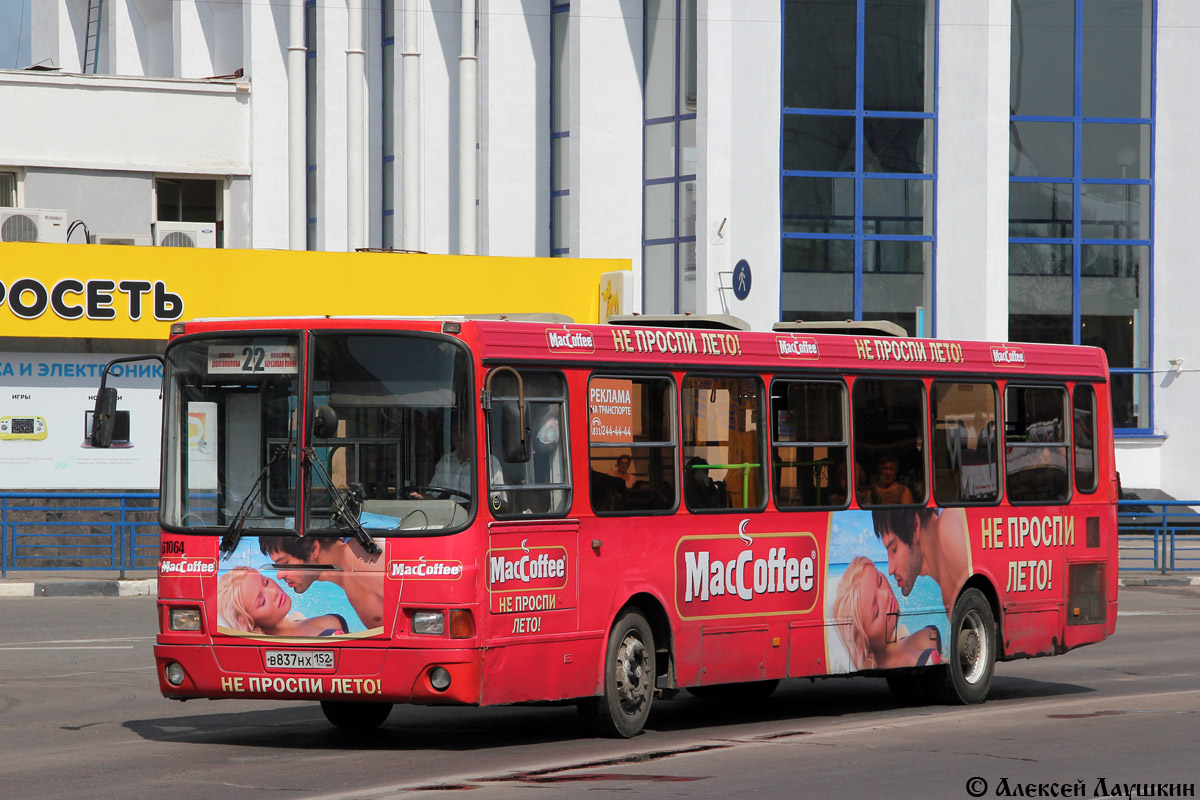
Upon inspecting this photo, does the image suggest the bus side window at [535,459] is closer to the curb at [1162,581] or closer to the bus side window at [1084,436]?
the bus side window at [1084,436]

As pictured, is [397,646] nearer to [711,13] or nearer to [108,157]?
[711,13]

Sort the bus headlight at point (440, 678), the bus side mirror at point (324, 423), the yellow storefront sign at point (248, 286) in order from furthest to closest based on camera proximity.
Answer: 1. the yellow storefront sign at point (248, 286)
2. the bus side mirror at point (324, 423)
3. the bus headlight at point (440, 678)

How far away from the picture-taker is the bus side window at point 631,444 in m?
10.5

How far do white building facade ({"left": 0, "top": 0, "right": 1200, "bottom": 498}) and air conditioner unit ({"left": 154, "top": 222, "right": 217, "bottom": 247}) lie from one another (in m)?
4.89

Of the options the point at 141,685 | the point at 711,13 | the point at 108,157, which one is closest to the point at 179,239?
the point at 108,157

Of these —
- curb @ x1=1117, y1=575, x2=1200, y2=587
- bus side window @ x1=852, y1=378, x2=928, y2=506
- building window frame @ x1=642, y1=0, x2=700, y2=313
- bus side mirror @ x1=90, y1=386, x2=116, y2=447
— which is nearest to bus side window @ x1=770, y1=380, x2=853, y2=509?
bus side window @ x1=852, y1=378, x2=928, y2=506

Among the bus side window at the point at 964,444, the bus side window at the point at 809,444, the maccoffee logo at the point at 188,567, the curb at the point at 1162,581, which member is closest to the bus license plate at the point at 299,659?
the maccoffee logo at the point at 188,567

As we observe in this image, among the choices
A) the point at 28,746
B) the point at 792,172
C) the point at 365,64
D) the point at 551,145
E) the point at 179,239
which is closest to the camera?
the point at 28,746

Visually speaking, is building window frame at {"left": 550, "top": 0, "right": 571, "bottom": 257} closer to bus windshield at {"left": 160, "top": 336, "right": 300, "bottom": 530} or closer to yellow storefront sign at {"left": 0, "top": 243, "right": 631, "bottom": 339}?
yellow storefront sign at {"left": 0, "top": 243, "right": 631, "bottom": 339}

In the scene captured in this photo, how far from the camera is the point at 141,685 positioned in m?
13.5

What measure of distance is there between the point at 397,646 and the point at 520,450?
4.30 feet

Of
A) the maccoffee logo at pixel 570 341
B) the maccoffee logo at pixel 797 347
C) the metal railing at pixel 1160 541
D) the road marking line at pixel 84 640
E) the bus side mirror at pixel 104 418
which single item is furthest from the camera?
the metal railing at pixel 1160 541

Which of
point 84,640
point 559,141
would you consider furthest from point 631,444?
point 559,141

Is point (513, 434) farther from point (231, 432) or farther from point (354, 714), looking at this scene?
point (354, 714)
